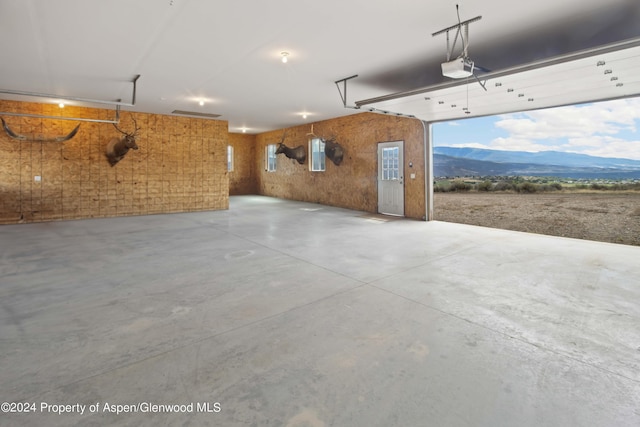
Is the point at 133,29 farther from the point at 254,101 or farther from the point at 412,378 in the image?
the point at 412,378

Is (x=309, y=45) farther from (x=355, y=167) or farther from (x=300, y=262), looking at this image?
(x=355, y=167)

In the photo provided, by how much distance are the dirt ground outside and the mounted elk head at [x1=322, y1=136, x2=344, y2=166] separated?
3498 mm

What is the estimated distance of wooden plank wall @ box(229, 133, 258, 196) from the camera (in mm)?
15438

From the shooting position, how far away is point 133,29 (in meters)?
4.03

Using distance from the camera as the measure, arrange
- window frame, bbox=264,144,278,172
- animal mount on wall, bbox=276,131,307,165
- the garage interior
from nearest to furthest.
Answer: the garage interior → animal mount on wall, bbox=276,131,307,165 → window frame, bbox=264,144,278,172

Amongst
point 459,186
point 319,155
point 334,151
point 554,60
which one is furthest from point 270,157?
point 554,60

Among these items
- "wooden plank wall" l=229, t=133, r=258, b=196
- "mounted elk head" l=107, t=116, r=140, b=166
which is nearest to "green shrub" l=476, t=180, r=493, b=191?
"wooden plank wall" l=229, t=133, r=258, b=196

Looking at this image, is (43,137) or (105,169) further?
(105,169)

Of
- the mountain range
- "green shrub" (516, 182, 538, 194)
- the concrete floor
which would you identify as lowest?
the concrete floor

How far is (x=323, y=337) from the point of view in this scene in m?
2.41

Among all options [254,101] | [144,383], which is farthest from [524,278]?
[254,101]

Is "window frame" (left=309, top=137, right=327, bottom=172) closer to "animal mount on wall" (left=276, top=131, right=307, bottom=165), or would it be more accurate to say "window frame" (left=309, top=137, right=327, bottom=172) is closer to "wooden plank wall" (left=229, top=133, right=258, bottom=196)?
"animal mount on wall" (left=276, top=131, right=307, bottom=165)

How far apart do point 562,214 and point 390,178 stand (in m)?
5.18

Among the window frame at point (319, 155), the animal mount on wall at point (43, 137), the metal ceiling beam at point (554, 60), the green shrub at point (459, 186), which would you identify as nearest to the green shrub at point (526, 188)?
the green shrub at point (459, 186)
